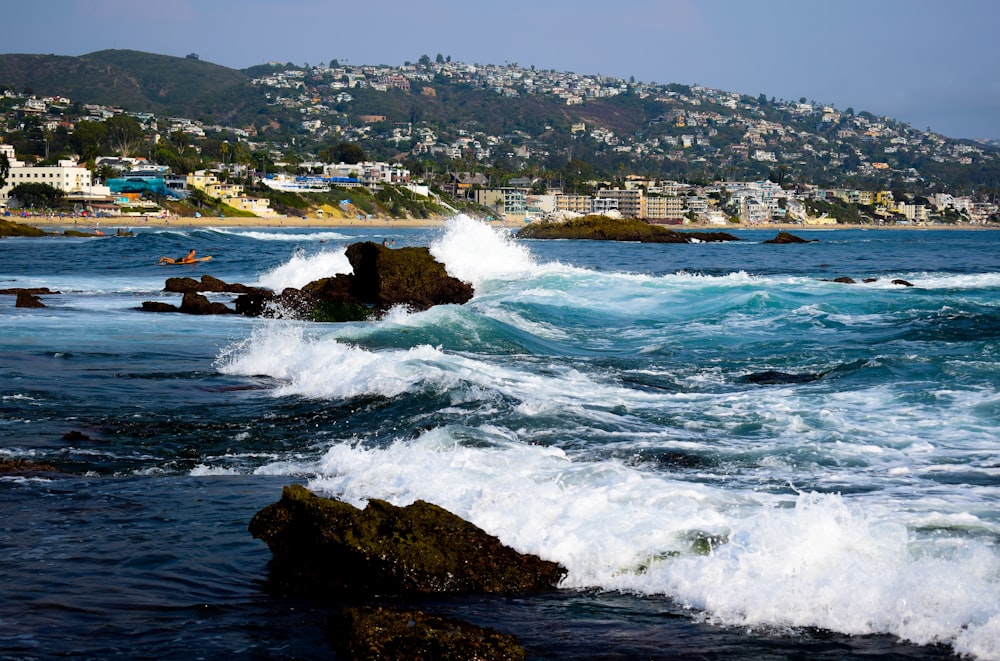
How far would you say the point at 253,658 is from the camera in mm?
5211

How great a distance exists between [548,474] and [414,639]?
3.68m

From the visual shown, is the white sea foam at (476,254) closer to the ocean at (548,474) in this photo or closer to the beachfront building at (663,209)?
the ocean at (548,474)

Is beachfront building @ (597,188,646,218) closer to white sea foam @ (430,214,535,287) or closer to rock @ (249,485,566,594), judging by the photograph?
white sea foam @ (430,214,535,287)

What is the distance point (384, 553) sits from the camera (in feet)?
20.5

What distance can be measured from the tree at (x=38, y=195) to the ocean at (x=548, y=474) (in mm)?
113652

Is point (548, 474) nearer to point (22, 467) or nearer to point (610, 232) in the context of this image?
point (22, 467)

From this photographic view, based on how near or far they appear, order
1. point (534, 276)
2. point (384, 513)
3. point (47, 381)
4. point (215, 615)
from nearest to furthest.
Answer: point (215, 615) → point (384, 513) → point (47, 381) → point (534, 276)

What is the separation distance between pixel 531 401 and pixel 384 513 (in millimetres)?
5755

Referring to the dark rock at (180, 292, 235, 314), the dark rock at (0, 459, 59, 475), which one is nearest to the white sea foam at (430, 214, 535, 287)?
the dark rock at (180, 292, 235, 314)

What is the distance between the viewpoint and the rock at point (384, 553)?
625 centimetres

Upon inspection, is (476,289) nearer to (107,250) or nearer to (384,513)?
(384,513)

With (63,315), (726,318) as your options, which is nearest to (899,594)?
(726,318)

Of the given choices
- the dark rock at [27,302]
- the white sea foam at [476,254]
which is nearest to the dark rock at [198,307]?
the dark rock at [27,302]

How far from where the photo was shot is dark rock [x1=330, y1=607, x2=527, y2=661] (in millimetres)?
5027
